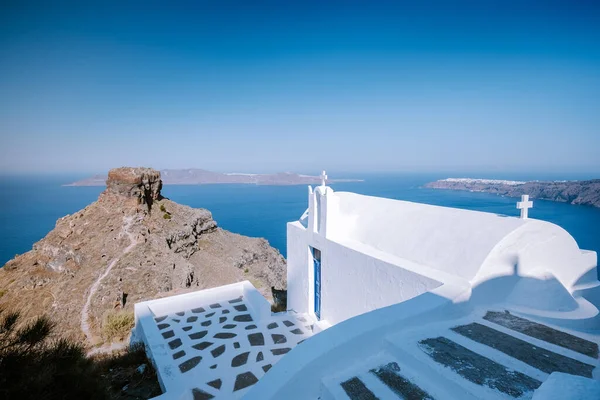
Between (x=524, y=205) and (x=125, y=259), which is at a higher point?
(x=524, y=205)

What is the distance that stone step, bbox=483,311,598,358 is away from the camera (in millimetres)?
2387

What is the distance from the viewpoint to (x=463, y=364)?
2084 mm

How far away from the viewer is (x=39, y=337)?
2.01 m

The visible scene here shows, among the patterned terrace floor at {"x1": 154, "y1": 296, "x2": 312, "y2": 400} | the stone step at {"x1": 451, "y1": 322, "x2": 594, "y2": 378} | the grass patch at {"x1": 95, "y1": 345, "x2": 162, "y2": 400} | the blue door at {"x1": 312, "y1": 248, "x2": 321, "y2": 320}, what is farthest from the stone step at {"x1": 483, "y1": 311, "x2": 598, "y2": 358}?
the grass patch at {"x1": 95, "y1": 345, "x2": 162, "y2": 400}

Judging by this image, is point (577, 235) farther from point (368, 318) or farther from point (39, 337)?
point (39, 337)

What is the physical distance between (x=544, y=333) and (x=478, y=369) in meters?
1.11

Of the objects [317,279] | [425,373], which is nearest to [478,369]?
[425,373]

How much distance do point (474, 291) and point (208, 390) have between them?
3483 millimetres

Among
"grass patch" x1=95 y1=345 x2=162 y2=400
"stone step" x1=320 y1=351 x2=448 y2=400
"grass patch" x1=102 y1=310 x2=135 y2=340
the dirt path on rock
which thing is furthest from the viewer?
the dirt path on rock

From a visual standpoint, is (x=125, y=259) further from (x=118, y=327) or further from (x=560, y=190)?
(x=560, y=190)

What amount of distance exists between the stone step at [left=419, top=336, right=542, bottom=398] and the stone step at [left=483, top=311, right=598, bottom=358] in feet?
2.59

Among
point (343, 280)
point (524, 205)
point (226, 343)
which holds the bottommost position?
point (226, 343)

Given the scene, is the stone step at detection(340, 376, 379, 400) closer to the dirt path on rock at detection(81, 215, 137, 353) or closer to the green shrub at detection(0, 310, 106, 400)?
the green shrub at detection(0, 310, 106, 400)

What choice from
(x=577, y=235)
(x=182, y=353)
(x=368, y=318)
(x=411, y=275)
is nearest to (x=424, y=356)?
(x=368, y=318)
